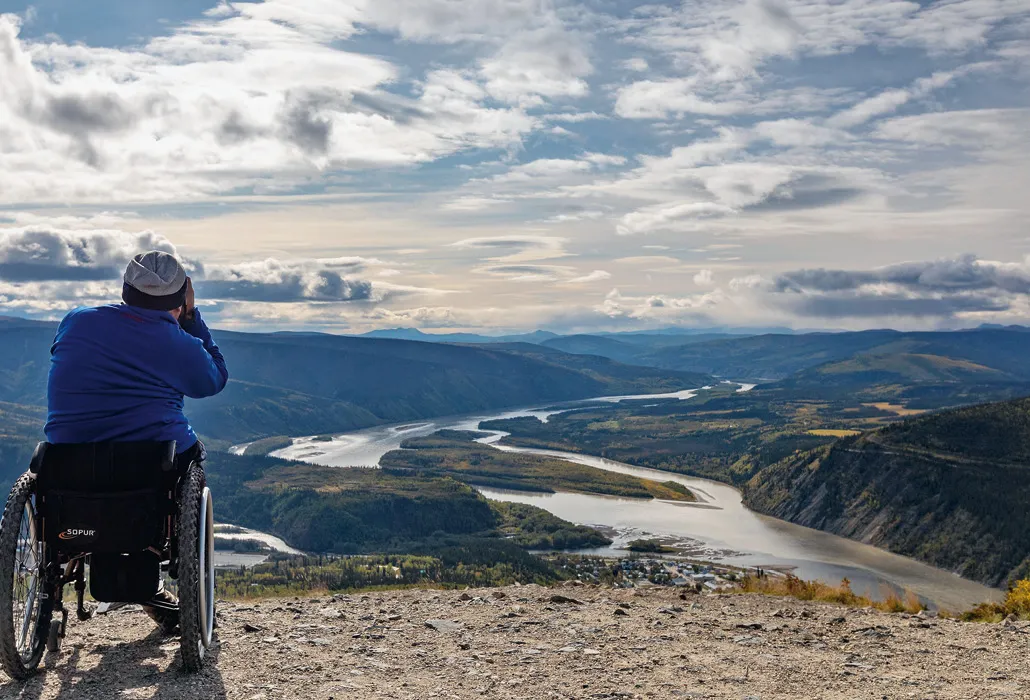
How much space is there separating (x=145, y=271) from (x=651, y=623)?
8.12m

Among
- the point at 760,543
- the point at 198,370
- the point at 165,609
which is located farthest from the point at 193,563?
the point at 760,543

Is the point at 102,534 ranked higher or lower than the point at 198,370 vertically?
lower

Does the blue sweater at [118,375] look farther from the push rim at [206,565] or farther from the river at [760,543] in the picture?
the river at [760,543]

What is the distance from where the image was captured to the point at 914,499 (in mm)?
149000

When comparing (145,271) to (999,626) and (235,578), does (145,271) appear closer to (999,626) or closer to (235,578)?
(999,626)

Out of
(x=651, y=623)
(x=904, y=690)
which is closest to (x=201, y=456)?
(x=651, y=623)

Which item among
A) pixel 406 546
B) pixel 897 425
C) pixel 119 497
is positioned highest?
pixel 119 497

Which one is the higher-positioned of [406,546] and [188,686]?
[188,686]

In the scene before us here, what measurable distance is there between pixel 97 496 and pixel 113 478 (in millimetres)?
209

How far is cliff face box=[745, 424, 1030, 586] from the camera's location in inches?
4983

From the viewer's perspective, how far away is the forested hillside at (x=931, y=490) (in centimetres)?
12812

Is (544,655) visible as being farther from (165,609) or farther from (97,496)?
(97,496)

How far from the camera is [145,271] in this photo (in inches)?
344

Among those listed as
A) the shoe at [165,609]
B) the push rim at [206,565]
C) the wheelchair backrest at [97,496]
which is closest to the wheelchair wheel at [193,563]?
the push rim at [206,565]
